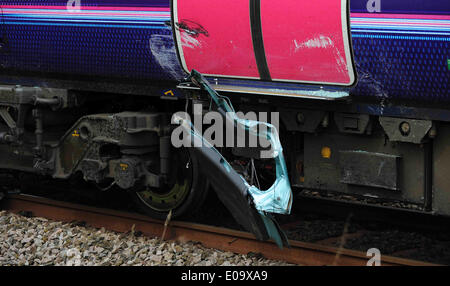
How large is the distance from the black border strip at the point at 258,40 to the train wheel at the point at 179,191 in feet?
4.83

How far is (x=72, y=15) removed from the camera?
6082 mm

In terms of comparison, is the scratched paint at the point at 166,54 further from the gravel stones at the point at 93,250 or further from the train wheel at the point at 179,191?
the gravel stones at the point at 93,250

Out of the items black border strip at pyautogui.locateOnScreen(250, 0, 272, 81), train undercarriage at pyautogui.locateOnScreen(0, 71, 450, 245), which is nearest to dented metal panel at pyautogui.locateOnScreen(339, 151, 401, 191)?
train undercarriage at pyautogui.locateOnScreen(0, 71, 450, 245)

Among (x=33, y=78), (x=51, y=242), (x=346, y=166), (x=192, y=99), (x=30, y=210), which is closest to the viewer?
(x=346, y=166)

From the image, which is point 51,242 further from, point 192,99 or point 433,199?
point 433,199

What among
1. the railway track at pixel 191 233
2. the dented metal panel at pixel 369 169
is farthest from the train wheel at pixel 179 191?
the dented metal panel at pixel 369 169

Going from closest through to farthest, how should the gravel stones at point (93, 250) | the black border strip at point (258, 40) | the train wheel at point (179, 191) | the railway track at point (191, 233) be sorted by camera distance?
the black border strip at point (258, 40), the railway track at point (191, 233), the gravel stones at point (93, 250), the train wheel at point (179, 191)

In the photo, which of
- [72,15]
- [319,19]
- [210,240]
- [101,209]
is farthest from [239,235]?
[72,15]

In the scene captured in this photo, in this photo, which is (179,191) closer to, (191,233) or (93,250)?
(191,233)

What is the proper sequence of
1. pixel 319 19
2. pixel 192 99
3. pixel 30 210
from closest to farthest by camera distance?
pixel 319 19 → pixel 192 99 → pixel 30 210

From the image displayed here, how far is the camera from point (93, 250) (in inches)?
233

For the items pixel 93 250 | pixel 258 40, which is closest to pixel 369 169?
pixel 258 40

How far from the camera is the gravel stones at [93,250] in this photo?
5.64m

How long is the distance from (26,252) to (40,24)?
7.20ft
